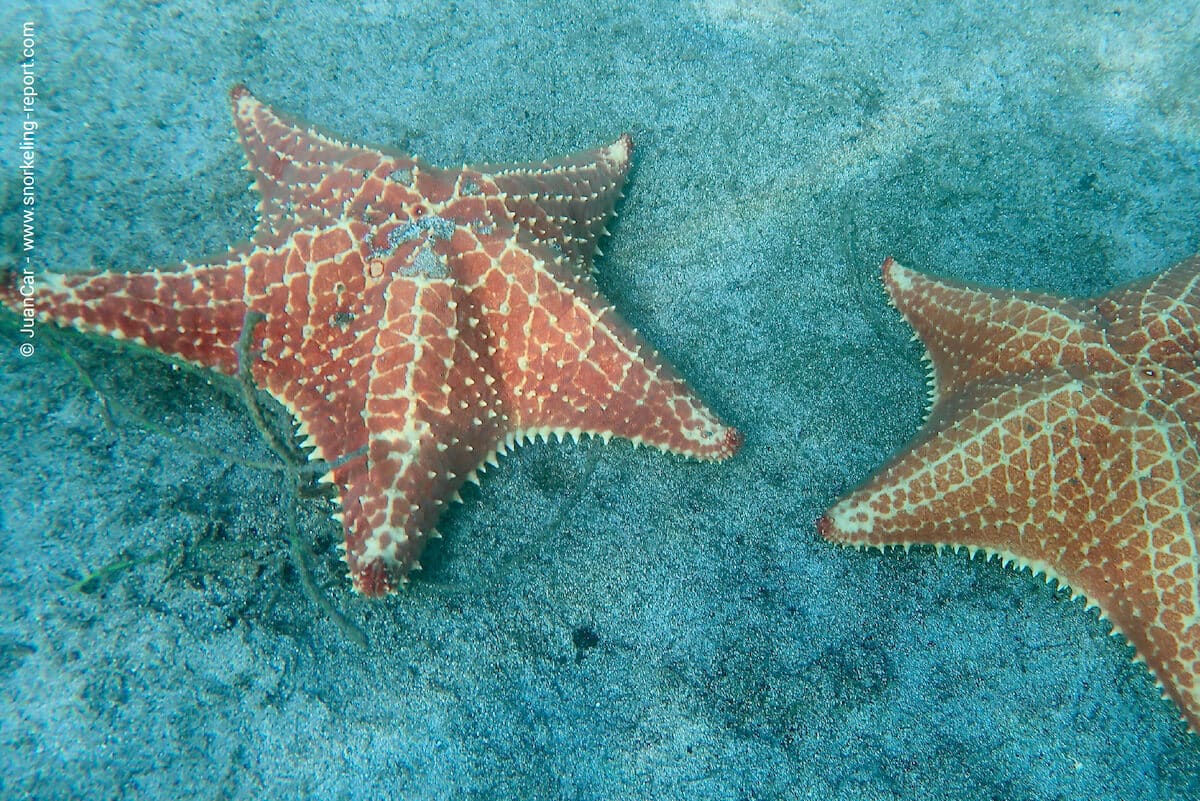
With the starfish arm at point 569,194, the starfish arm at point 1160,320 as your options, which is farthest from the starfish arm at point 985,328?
the starfish arm at point 569,194

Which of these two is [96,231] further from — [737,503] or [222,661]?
[737,503]

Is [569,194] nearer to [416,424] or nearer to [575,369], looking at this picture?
[575,369]

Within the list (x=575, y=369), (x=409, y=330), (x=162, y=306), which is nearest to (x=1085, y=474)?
(x=575, y=369)

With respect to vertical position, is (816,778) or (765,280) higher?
(765,280)

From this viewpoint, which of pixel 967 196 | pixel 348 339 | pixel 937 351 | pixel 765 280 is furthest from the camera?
pixel 967 196

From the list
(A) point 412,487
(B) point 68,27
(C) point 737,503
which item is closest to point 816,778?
(C) point 737,503

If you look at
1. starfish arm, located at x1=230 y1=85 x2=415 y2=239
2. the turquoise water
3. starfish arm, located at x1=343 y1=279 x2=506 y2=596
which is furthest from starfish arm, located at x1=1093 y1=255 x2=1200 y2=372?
starfish arm, located at x1=230 y1=85 x2=415 y2=239
